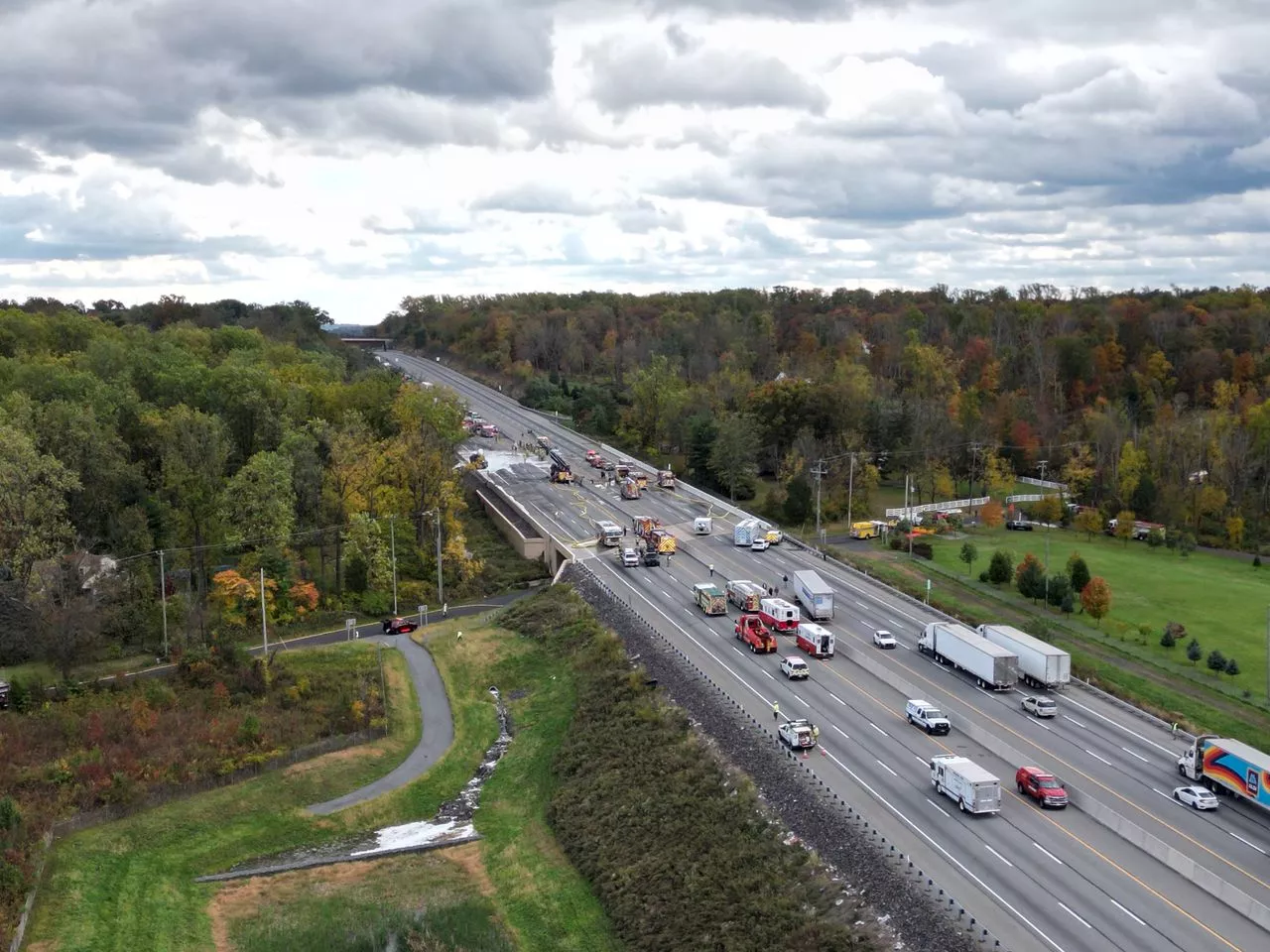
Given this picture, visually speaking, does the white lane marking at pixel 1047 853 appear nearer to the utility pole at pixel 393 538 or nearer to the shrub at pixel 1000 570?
the shrub at pixel 1000 570

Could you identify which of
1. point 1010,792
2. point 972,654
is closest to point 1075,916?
point 1010,792

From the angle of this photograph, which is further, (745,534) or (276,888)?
(745,534)

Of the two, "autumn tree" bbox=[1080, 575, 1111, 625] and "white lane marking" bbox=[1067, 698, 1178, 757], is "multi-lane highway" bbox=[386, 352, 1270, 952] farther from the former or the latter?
"autumn tree" bbox=[1080, 575, 1111, 625]

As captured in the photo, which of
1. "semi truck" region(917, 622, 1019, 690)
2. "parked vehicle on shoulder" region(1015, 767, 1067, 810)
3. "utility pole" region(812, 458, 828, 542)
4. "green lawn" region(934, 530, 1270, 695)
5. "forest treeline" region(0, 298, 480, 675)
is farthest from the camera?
"utility pole" region(812, 458, 828, 542)

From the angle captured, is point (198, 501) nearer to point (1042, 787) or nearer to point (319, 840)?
point (319, 840)

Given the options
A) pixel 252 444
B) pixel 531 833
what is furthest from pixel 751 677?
pixel 252 444

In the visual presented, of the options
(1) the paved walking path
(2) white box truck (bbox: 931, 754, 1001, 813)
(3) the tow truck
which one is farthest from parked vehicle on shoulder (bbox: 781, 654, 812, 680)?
(1) the paved walking path
